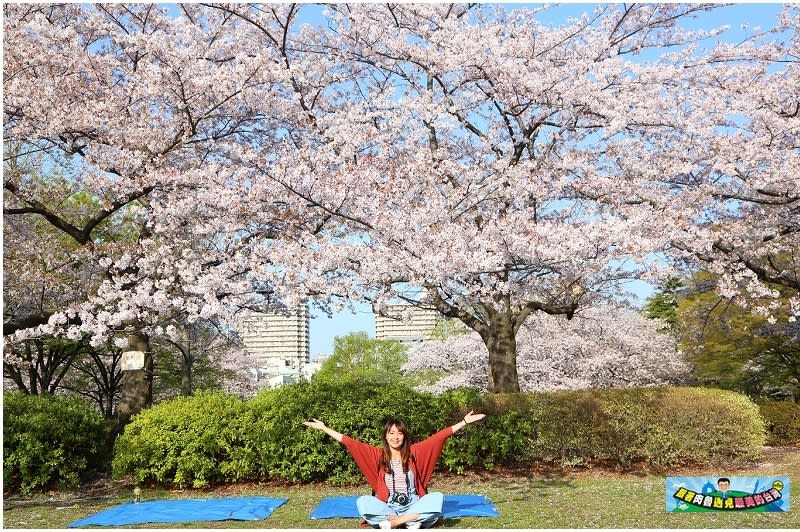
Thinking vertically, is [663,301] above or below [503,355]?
above

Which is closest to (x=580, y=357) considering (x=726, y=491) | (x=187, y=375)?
(x=187, y=375)

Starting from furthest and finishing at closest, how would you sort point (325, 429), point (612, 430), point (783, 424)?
point (783, 424) < point (612, 430) < point (325, 429)

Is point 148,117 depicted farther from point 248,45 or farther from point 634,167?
point 634,167

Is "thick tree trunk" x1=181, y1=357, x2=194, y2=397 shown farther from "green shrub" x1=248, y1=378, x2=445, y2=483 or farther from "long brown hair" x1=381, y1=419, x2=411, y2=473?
"long brown hair" x1=381, y1=419, x2=411, y2=473

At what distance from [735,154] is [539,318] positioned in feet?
33.7

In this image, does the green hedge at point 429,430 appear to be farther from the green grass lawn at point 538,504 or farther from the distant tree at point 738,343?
the distant tree at point 738,343

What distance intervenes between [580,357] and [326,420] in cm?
1194

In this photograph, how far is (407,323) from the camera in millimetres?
10711

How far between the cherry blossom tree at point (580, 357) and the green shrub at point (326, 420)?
376 inches

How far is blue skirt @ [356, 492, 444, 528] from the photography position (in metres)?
6.71

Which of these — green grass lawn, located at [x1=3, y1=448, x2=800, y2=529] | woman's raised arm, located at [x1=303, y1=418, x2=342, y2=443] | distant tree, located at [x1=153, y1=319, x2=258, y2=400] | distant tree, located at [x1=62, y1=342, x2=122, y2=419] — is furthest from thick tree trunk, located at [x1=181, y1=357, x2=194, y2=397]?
woman's raised arm, located at [x1=303, y1=418, x2=342, y2=443]

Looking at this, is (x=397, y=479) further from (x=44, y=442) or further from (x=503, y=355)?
(x=44, y=442)

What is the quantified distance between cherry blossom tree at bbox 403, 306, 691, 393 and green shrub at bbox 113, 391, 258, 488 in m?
11.0

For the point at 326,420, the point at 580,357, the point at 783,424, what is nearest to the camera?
the point at 326,420
